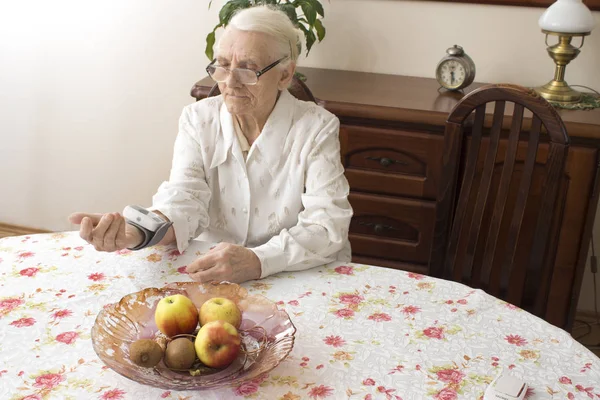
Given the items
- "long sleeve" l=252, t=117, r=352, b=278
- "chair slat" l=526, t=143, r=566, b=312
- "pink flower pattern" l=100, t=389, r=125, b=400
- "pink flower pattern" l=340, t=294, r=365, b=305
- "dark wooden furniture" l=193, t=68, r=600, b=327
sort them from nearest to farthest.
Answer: "pink flower pattern" l=100, t=389, r=125, b=400 < "pink flower pattern" l=340, t=294, r=365, b=305 < "long sleeve" l=252, t=117, r=352, b=278 < "chair slat" l=526, t=143, r=566, b=312 < "dark wooden furniture" l=193, t=68, r=600, b=327

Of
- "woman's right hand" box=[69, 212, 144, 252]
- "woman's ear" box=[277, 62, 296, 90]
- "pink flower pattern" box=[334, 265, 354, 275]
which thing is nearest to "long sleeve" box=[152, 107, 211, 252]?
"woman's right hand" box=[69, 212, 144, 252]

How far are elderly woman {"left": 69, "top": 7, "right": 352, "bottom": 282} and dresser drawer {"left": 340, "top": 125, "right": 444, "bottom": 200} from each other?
541mm

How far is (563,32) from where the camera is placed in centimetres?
237

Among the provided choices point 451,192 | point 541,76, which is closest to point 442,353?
point 451,192

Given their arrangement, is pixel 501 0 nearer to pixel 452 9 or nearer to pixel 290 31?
pixel 452 9

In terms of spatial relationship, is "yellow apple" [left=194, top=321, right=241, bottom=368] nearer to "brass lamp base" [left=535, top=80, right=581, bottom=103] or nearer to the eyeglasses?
the eyeglasses

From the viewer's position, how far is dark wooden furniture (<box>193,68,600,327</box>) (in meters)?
2.29

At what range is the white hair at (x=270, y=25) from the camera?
1.77 m

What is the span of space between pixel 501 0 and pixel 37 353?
2042 mm

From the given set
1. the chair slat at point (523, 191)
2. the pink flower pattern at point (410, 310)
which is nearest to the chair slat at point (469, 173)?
the chair slat at point (523, 191)

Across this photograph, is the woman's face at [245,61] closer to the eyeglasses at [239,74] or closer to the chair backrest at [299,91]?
the eyeglasses at [239,74]

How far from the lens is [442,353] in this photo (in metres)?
1.30

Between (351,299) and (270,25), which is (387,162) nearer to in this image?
(270,25)

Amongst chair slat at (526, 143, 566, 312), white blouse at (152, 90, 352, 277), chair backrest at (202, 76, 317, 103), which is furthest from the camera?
chair backrest at (202, 76, 317, 103)
